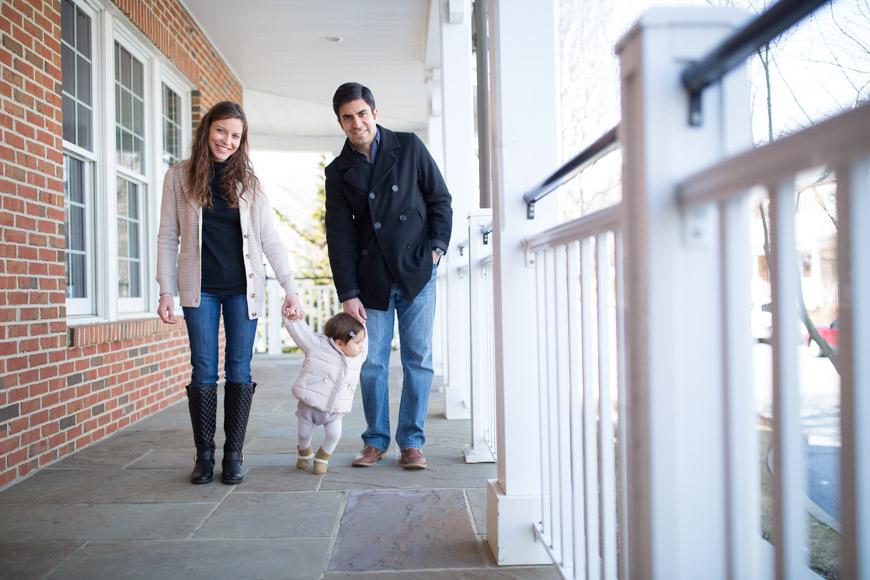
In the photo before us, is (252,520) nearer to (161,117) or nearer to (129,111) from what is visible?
(129,111)

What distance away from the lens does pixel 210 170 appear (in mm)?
2697

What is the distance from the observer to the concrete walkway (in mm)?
1856

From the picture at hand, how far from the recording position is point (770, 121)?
7.72 ft

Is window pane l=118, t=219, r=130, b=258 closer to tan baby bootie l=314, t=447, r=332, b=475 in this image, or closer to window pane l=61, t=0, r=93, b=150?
window pane l=61, t=0, r=93, b=150

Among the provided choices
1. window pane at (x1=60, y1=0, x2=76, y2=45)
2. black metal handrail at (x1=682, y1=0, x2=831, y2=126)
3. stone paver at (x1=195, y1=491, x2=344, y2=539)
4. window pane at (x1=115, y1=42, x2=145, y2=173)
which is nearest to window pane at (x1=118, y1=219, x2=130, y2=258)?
window pane at (x1=115, y1=42, x2=145, y2=173)

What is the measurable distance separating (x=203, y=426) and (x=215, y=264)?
63 centimetres

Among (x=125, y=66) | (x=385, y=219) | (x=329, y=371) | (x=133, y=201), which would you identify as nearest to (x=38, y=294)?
(x=329, y=371)

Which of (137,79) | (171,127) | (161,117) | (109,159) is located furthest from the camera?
(171,127)

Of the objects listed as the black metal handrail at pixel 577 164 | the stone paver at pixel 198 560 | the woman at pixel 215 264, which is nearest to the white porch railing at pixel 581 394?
the black metal handrail at pixel 577 164

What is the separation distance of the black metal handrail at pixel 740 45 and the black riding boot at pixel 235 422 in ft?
7.46

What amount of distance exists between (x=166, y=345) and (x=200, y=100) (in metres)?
2.21

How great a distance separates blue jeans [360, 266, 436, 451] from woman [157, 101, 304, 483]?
0.35 m

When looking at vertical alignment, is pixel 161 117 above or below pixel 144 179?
above

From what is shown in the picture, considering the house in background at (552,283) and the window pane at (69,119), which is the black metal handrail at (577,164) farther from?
the window pane at (69,119)
